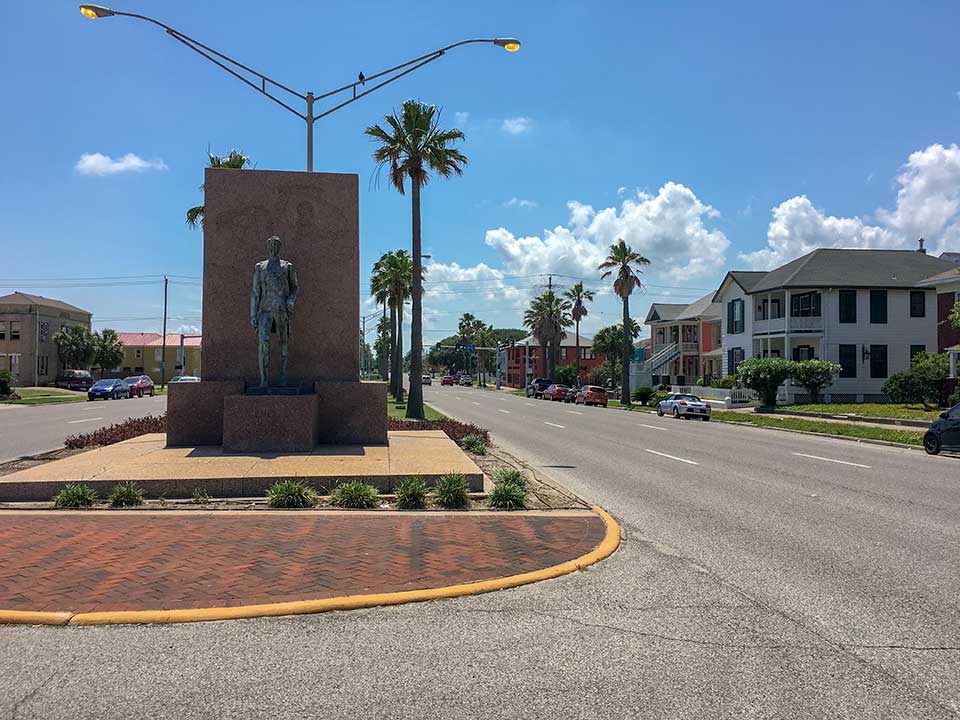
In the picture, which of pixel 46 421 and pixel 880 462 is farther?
pixel 46 421

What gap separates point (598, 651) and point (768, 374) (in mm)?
37979

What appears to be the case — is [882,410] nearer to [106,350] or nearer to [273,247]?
[273,247]

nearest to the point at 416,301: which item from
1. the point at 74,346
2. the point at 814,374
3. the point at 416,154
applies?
the point at 416,154

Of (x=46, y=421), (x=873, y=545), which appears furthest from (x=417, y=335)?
(x=873, y=545)

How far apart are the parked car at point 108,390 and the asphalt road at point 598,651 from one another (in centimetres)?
5035

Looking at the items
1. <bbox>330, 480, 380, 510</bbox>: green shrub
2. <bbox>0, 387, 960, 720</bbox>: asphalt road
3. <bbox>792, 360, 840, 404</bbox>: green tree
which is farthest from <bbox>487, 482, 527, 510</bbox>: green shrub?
<bbox>792, 360, 840, 404</bbox>: green tree

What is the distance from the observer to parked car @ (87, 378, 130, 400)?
50.4 meters

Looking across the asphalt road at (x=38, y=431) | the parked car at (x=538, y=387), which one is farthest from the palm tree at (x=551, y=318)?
the asphalt road at (x=38, y=431)

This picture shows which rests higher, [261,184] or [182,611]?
[261,184]

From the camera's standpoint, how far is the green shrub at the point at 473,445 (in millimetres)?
15392

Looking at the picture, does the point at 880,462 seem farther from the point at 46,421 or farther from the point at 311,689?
the point at 46,421

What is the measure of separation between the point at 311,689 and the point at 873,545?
251 inches

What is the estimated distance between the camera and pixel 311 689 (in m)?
4.16

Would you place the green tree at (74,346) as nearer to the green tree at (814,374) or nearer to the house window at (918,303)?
the green tree at (814,374)
